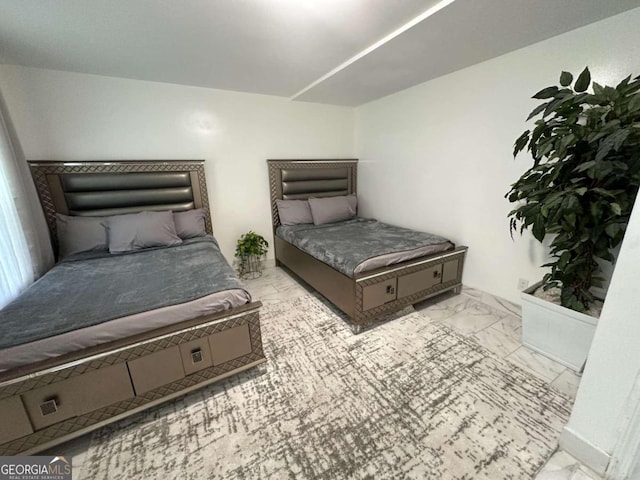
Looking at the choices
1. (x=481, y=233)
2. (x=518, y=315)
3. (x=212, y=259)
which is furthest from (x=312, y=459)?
(x=481, y=233)

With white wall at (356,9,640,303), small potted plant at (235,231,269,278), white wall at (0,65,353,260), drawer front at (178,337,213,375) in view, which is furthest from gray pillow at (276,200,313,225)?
drawer front at (178,337,213,375)

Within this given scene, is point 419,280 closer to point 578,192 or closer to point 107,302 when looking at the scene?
point 578,192

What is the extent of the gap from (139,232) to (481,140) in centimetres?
351

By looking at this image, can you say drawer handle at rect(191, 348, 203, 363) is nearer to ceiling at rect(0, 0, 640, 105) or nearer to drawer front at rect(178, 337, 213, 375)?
drawer front at rect(178, 337, 213, 375)

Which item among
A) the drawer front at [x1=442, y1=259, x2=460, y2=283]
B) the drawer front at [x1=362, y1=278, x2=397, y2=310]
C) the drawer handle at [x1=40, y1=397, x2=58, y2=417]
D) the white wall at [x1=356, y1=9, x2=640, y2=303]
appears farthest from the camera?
the drawer front at [x1=442, y1=259, x2=460, y2=283]

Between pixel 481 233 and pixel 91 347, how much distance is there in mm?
3205

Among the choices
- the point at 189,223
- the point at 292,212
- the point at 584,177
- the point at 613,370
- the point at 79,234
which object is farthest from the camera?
the point at 292,212

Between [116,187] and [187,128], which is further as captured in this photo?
[187,128]

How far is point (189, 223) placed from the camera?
2.94 m

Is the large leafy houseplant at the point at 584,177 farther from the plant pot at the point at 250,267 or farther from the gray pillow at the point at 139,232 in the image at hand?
the gray pillow at the point at 139,232

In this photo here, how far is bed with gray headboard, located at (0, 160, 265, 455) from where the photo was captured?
1236 millimetres

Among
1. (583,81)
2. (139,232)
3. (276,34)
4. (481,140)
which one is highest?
A: (276,34)

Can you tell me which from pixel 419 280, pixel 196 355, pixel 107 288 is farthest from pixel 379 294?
pixel 107 288

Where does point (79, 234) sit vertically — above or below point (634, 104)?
below
